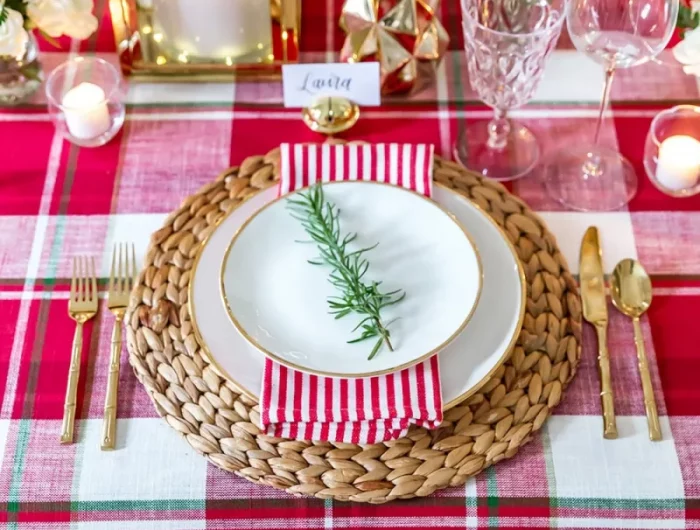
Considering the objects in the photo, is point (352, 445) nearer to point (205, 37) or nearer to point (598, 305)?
point (598, 305)

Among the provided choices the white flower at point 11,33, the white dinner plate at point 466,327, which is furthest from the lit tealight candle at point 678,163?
the white flower at point 11,33

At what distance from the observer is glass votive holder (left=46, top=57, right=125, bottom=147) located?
99 centimetres

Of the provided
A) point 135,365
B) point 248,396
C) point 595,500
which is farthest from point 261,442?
point 595,500

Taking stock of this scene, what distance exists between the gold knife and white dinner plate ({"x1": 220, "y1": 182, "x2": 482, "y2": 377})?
0.15 meters

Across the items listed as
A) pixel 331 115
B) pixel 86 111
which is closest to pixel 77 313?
pixel 86 111

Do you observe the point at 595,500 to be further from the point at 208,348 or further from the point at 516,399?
the point at 208,348

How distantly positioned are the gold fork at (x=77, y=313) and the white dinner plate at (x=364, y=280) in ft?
A: 0.60

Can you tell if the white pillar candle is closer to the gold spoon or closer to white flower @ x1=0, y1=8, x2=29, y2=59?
white flower @ x1=0, y1=8, x2=29, y2=59

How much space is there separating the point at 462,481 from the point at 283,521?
165mm

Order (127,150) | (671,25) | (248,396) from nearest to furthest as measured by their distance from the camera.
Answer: (248,396) < (671,25) < (127,150)

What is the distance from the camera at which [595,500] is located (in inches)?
29.3

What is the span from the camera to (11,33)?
917 millimetres

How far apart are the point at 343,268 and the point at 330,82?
355mm

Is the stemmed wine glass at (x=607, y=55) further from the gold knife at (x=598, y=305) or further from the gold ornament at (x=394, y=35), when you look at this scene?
Result: the gold ornament at (x=394, y=35)
